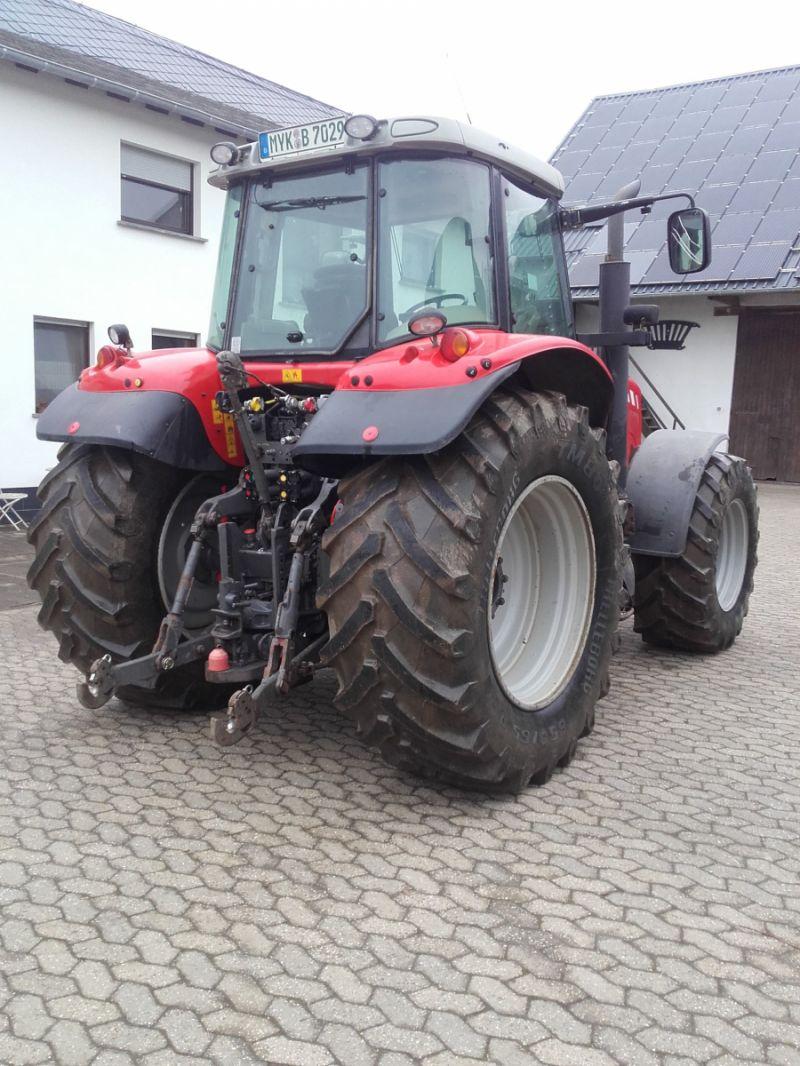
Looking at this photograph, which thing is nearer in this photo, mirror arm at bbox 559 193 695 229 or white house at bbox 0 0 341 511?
mirror arm at bbox 559 193 695 229

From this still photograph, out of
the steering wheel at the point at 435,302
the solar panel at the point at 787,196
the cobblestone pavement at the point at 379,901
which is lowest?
the cobblestone pavement at the point at 379,901

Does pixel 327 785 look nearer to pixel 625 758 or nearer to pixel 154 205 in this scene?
pixel 625 758

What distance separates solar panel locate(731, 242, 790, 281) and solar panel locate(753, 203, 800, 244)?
0.19m

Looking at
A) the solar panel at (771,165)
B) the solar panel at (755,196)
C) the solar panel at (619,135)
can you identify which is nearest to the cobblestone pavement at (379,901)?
the solar panel at (755,196)

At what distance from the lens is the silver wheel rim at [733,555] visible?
5.81 m

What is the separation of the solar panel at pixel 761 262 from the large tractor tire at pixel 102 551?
13103mm

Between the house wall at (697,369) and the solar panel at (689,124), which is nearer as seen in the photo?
the house wall at (697,369)

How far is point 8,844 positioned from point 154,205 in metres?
11.1

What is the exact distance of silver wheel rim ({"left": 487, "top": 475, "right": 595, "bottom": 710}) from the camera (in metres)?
3.83

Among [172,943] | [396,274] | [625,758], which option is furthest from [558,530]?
[172,943]

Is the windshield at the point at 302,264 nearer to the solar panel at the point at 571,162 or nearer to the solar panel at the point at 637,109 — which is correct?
the solar panel at the point at 571,162

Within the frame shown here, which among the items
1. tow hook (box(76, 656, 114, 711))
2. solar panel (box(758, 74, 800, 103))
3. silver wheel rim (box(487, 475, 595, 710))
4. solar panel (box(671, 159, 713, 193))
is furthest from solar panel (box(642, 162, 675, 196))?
tow hook (box(76, 656, 114, 711))

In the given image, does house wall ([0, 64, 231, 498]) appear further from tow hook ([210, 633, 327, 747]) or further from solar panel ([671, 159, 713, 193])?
solar panel ([671, 159, 713, 193])

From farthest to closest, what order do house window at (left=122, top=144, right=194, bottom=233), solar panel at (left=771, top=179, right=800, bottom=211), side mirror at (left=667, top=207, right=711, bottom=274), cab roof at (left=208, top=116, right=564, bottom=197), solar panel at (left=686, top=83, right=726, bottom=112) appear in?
solar panel at (left=686, top=83, right=726, bottom=112) → solar panel at (left=771, top=179, right=800, bottom=211) → house window at (left=122, top=144, right=194, bottom=233) → side mirror at (left=667, top=207, right=711, bottom=274) → cab roof at (left=208, top=116, right=564, bottom=197)
